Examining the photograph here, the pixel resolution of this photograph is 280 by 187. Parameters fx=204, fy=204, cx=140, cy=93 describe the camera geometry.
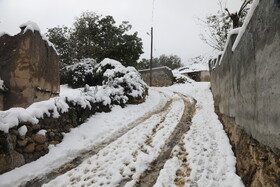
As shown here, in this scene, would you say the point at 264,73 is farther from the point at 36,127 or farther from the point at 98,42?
the point at 98,42

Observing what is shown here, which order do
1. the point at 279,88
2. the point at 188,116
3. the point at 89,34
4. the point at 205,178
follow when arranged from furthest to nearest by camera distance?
the point at 89,34
the point at 188,116
the point at 205,178
the point at 279,88

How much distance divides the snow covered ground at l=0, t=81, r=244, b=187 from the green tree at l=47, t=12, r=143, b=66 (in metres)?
15.1

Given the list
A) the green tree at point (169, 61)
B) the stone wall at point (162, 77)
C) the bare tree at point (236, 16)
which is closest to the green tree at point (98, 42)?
the stone wall at point (162, 77)

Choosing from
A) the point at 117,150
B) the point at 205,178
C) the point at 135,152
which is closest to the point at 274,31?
the point at 205,178

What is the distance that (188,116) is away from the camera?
7.81 meters

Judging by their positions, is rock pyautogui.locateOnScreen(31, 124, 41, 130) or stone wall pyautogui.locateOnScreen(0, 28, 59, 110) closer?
rock pyautogui.locateOnScreen(31, 124, 41, 130)

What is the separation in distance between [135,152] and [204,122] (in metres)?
3.22

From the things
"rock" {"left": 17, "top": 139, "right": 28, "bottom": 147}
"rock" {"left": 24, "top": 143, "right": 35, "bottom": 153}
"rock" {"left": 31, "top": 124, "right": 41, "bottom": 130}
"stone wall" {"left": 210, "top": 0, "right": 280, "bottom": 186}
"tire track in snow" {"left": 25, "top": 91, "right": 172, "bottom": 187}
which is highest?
"stone wall" {"left": 210, "top": 0, "right": 280, "bottom": 186}

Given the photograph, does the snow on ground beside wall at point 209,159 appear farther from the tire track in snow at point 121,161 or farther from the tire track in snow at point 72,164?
the tire track in snow at point 72,164

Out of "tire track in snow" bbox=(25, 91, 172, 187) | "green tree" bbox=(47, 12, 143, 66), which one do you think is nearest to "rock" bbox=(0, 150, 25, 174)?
"tire track in snow" bbox=(25, 91, 172, 187)

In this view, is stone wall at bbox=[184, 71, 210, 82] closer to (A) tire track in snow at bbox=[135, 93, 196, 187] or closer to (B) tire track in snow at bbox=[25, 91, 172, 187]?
(A) tire track in snow at bbox=[135, 93, 196, 187]

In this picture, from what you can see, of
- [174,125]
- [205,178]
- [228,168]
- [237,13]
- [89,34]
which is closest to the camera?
[205,178]

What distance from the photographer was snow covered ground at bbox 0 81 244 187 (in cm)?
327

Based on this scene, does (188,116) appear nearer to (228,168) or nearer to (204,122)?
(204,122)
